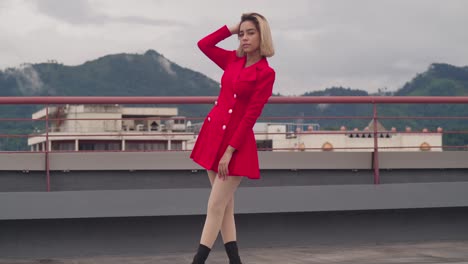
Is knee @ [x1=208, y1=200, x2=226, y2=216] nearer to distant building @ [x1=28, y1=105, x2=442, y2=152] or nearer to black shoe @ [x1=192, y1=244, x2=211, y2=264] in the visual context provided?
black shoe @ [x1=192, y1=244, x2=211, y2=264]

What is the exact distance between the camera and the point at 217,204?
4.79 metres

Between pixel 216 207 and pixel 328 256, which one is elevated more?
pixel 216 207

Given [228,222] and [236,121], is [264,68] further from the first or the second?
[228,222]

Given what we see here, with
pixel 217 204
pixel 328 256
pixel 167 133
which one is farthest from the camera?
pixel 167 133

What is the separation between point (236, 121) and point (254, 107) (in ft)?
0.51

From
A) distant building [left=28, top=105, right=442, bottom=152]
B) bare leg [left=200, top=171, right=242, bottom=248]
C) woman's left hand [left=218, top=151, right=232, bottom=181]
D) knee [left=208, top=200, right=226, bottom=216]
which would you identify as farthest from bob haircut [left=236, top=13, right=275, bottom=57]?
distant building [left=28, top=105, right=442, bottom=152]

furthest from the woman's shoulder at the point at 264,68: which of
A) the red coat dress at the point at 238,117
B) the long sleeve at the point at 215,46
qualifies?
the long sleeve at the point at 215,46

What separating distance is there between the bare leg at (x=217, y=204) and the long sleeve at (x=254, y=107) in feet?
0.80

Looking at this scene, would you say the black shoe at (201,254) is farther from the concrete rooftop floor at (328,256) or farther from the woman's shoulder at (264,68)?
the concrete rooftop floor at (328,256)

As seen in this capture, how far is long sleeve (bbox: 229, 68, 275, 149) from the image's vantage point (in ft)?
15.3

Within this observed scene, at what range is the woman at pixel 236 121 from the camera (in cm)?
470

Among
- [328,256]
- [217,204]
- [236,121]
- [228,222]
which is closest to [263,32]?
[236,121]

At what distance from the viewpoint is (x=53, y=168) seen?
720cm

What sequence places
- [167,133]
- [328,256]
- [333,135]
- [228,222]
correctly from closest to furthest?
[228,222]
[328,256]
[167,133]
[333,135]
